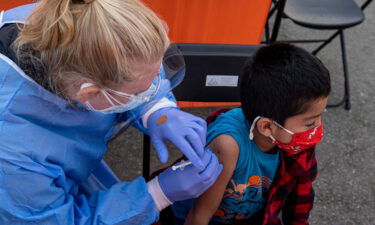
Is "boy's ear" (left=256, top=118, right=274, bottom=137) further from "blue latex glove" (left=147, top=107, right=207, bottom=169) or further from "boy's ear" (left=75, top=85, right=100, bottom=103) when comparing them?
"boy's ear" (left=75, top=85, right=100, bottom=103)

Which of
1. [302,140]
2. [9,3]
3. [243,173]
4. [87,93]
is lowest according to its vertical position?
[243,173]

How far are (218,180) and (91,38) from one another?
1.93 ft

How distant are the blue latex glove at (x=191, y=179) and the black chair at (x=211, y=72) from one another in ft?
1.15

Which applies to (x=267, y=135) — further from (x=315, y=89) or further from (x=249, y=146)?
(x=315, y=89)

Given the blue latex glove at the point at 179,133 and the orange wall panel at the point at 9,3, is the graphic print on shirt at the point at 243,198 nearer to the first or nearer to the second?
the blue latex glove at the point at 179,133

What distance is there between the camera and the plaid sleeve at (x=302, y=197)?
1.28 m

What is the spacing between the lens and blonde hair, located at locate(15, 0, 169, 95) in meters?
0.78

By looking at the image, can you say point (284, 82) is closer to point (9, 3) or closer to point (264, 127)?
point (264, 127)

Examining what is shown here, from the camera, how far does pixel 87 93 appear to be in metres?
0.88

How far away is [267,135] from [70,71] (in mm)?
619

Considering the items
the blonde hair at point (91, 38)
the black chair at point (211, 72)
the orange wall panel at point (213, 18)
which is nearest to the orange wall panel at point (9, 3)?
the orange wall panel at point (213, 18)

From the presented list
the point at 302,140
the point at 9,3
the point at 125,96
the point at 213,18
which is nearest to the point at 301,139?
the point at 302,140

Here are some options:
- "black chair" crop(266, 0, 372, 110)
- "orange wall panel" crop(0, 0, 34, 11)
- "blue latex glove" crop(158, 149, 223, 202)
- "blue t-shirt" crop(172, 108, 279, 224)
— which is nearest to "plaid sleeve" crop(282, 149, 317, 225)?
"blue t-shirt" crop(172, 108, 279, 224)

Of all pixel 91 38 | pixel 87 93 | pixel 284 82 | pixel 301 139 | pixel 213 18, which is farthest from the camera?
pixel 213 18
